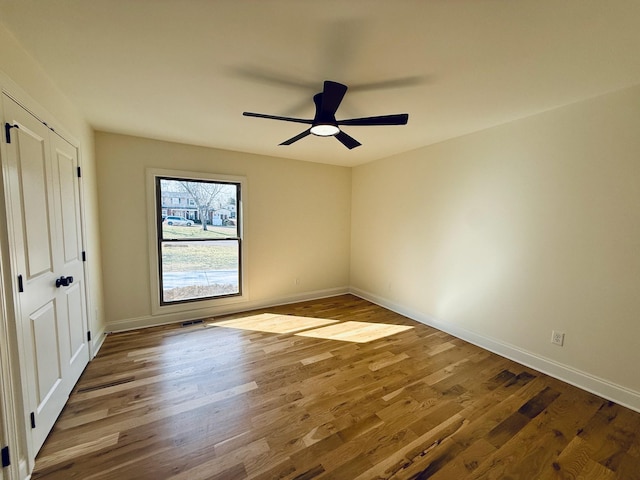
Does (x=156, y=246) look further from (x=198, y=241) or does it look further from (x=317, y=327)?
(x=317, y=327)

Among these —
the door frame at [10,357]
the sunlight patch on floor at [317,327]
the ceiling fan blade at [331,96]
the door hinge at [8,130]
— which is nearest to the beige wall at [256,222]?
the sunlight patch on floor at [317,327]

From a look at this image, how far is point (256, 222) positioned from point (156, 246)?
1.37 meters

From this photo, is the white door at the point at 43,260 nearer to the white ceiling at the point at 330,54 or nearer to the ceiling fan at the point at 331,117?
the white ceiling at the point at 330,54

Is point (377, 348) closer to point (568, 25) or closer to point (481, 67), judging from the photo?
point (481, 67)

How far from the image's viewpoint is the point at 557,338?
2.51 m

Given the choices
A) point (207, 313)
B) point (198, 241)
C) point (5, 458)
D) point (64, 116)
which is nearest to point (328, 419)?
point (5, 458)

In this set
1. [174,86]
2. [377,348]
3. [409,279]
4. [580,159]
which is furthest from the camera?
[409,279]

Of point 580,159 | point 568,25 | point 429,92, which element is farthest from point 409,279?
point 568,25

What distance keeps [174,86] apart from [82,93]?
0.83 metres

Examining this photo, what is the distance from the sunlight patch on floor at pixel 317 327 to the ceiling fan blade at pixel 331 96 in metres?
2.49

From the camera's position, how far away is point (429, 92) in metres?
2.17

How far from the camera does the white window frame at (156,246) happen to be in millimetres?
3465

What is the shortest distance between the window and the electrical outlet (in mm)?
3782

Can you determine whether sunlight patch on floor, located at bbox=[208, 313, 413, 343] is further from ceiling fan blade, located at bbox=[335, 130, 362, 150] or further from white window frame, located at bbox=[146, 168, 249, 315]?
ceiling fan blade, located at bbox=[335, 130, 362, 150]
